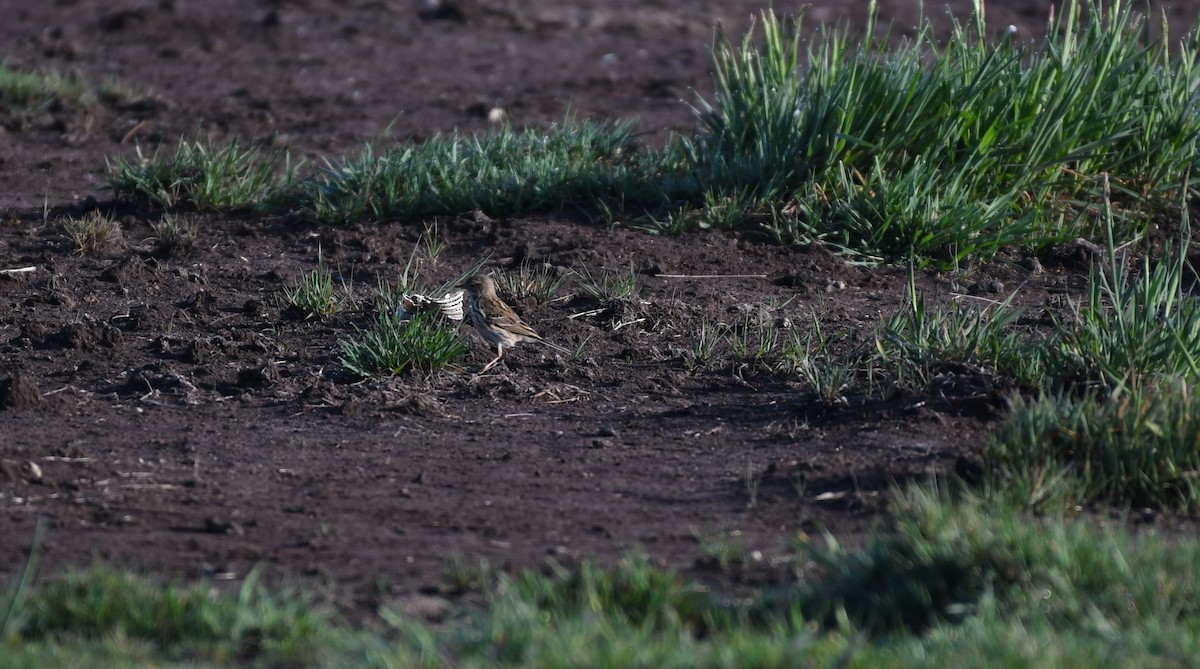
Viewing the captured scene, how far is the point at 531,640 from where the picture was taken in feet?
12.5

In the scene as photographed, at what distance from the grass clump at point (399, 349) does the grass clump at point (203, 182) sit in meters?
2.52

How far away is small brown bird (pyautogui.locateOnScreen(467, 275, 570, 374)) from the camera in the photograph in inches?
276

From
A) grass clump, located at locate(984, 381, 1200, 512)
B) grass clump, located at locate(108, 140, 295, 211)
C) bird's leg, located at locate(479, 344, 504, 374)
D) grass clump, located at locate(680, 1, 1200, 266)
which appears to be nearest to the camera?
grass clump, located at locate(984, 381, 1200, 512)

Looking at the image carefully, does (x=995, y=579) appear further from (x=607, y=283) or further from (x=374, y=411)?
(x=607, y=283)

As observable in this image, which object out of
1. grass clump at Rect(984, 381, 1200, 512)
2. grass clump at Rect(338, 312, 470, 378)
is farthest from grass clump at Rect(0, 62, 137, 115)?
grass clump at Rect(984, 381, 1200, 512)

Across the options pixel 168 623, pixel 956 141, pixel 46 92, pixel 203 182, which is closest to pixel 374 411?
pixel 168 623

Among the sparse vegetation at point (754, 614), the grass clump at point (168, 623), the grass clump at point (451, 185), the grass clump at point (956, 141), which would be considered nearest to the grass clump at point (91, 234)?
the grass clump at point (451, 185)

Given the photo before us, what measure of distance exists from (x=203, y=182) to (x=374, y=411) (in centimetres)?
331

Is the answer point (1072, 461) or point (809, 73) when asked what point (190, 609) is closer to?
point (1072, 461)

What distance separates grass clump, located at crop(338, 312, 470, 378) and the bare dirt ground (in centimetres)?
10

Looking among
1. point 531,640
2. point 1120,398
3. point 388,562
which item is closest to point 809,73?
point 1120,398

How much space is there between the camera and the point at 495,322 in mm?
7023

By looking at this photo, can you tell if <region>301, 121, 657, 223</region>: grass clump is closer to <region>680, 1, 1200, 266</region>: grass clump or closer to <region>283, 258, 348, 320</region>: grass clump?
<region>680, 1, 1200, 266</region>: grass clump

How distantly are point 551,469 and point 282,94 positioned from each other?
7884 mm
